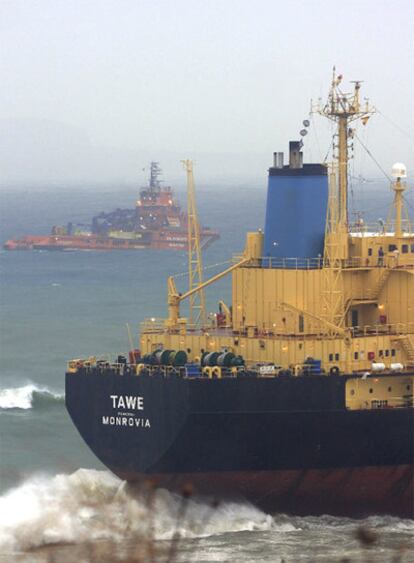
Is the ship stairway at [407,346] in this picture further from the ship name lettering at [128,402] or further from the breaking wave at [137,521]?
the ship name lettering at [128,402]

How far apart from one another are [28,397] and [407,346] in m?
22.9

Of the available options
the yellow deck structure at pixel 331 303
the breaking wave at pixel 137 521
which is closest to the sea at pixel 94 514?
the breaking wave at pixel 137 521

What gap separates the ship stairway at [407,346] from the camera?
193 feet

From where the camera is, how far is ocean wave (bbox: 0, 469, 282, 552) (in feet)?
180

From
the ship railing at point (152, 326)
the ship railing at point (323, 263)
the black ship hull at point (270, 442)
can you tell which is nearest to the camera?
the black ship hull at point (270, 442)

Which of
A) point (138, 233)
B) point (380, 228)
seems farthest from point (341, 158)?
point (138, 233)

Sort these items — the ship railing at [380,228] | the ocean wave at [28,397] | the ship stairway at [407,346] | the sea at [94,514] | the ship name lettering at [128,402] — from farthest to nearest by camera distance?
the ocean wave at [28,397], the ship railing at [380,228], the ship stairway at [407,346], the ship name lettering at [128,402], the sea at [94,514]

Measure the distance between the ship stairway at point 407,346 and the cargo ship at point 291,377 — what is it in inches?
1.9

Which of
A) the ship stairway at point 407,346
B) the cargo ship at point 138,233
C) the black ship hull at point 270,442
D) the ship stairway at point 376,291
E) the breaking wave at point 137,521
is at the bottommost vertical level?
the breaking wave at point 137,521

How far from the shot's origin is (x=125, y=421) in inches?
2258

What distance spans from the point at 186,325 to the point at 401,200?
6132 mm

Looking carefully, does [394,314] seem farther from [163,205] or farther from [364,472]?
[163,205]

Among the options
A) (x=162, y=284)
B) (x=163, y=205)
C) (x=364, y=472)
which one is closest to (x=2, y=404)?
(x=364, y=472)

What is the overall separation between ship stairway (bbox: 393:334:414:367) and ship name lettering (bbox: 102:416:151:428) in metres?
6.57
